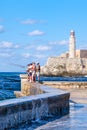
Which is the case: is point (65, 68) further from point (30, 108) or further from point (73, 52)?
point (30, 108)

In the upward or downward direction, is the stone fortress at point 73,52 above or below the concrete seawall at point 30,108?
above

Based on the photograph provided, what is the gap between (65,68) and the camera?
147 meters

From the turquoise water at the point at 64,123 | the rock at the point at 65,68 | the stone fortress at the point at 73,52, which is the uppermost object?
the stone fortress at the point at 73,52

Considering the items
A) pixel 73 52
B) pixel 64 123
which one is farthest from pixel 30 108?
pixel 73 52

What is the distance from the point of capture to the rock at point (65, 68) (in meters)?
144

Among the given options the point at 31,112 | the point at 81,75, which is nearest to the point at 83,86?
the point at 31,112

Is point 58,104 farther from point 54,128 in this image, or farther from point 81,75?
point 81,75

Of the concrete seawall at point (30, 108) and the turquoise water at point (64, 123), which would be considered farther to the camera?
the turquoise water at point (64, 123)

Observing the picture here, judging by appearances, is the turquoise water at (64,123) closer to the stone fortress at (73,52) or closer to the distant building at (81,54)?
the stone fortress at (73,52)

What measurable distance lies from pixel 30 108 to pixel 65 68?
441 feet

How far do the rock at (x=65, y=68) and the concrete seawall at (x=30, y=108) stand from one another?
128207mm

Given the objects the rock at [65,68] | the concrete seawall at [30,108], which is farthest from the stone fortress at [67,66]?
the concrete seawall at [30,108]

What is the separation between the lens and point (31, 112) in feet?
41.8

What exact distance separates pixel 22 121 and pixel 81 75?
436 feet
